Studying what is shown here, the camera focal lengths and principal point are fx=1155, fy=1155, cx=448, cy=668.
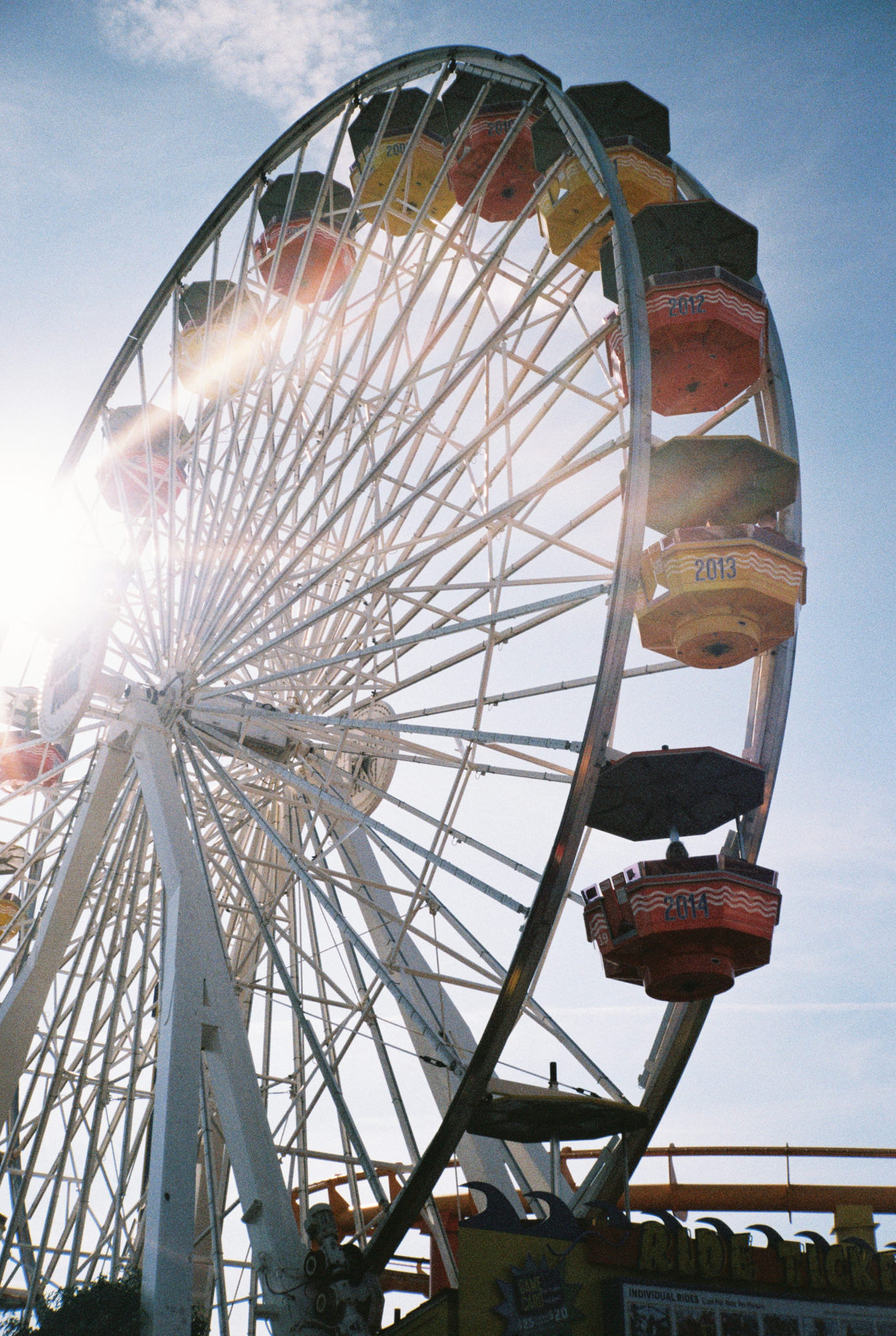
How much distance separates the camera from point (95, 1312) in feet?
25.6

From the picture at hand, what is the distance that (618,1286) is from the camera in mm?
9117

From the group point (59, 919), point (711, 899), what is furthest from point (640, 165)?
point (59, 919)

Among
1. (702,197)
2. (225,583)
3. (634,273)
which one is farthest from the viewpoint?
(702,197)

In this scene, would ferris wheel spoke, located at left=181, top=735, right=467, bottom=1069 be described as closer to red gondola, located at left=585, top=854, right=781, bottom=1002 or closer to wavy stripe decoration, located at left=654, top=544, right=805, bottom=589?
red gondola, located at left=585, top=854, right=781, bottom=1002

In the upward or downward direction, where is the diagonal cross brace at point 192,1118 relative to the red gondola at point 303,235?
downward

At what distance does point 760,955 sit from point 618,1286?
282 centimetres

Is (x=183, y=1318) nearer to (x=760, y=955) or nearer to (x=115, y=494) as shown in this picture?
(x=760, y=955)

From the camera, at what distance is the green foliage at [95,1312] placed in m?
7.67

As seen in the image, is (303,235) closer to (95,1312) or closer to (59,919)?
(59,919)

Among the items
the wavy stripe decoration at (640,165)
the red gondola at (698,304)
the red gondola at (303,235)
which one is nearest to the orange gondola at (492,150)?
the wavy stripe decoration at (640,165)

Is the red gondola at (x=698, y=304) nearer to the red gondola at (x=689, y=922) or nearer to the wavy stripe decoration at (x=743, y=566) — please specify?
the wavy stripe decoration at (x=743, y=566)

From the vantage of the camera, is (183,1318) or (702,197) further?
(702,197)

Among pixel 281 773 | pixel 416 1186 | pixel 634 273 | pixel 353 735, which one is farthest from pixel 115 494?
pixel 416 1186

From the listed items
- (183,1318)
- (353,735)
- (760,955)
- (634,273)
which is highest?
(634,273)
